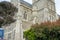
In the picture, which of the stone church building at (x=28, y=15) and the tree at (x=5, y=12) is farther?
the stone church building at (x=28, y=15)

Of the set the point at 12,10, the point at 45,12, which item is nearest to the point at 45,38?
the point at 12,10

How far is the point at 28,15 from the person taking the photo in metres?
40.5

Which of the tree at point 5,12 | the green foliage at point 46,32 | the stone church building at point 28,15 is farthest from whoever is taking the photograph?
the stone church building at point 28,15

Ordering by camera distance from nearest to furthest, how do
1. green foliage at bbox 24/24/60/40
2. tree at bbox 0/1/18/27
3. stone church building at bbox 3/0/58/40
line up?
tree at bbox 0/1/18/27 < green foliage at bbox 24/24/60/40 < stone church building at bbox 3/0/58/40

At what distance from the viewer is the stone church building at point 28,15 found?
35.1 m

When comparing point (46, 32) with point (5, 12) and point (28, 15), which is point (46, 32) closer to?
point (5, 12)

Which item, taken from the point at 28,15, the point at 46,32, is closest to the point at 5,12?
the point at 46,32

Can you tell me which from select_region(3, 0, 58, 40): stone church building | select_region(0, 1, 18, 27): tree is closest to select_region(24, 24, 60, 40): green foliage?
select_region(0, 1, 18, 27): tree

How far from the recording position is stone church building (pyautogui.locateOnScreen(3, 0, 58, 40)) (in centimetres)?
3509

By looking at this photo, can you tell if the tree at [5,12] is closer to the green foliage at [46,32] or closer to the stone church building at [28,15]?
the green foliage at [46,32]

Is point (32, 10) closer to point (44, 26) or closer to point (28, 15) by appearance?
point (28, 15)

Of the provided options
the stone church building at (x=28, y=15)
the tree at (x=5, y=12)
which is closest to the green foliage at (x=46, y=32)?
the tree at (x=5, y=12)

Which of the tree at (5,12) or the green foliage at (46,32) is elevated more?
the tree at (5,12)

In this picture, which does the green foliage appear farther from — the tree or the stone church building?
the stone church building
